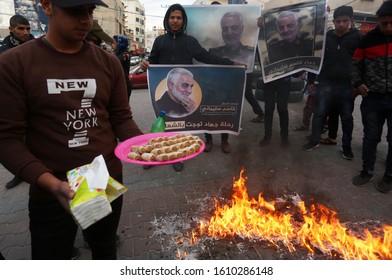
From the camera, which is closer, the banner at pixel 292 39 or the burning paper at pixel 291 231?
the burning paper at pixel 291 231

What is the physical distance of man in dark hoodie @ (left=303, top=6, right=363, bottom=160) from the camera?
15.7 feet

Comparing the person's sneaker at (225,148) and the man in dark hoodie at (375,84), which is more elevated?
the man in dark hoodie at (375,84)

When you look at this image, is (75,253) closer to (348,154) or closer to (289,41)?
(289,41)

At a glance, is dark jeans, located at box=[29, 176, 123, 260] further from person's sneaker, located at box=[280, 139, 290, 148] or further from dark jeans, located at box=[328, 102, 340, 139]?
dark jeans, located at box=[328, 102, 340, 139]

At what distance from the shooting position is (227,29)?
17.3 ft

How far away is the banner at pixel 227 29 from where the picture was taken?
514 cm

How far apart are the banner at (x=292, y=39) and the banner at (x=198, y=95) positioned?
0.69 meters

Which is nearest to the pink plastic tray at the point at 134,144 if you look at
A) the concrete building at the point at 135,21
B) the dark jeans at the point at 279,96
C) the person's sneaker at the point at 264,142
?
the dark jeans at the point at 279,96

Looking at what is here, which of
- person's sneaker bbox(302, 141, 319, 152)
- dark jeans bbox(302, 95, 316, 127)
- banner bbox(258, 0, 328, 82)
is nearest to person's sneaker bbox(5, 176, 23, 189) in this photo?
banner bbox(258, 0, 328, 82)

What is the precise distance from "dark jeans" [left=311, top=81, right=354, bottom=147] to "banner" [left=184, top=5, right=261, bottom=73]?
150 cm

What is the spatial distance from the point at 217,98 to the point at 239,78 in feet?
1.80

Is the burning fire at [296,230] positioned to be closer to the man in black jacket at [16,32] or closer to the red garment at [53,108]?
the red garment at [53,108]

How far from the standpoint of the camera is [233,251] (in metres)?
2.81

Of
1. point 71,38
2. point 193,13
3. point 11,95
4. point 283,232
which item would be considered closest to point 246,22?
point 193,13
